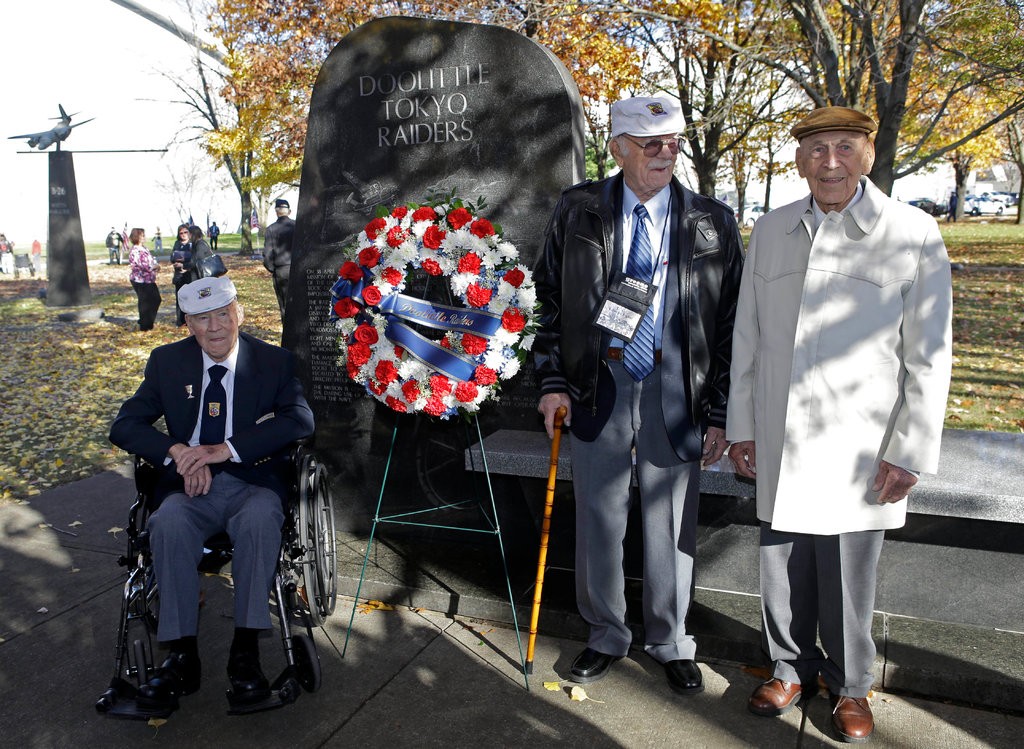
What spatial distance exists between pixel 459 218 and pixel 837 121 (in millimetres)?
1563

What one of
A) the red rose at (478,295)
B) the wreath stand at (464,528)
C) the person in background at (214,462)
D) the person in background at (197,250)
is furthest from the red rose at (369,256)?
the person in background at (197,250)

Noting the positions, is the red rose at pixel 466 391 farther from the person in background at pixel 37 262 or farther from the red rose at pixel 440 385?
the person in background at pixel 37 262

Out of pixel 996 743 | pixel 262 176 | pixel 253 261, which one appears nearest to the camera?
pixel 996 743

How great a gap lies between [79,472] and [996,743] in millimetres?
6203

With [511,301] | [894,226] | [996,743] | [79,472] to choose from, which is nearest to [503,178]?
[511,301]

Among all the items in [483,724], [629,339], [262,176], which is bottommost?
[483,724]

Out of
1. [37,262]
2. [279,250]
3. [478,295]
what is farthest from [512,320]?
[37,262]

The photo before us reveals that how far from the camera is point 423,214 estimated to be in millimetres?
3715

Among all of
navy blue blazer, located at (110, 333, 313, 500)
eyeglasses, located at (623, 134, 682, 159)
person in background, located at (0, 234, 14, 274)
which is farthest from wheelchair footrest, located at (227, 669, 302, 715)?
person in background, located at (0, 234, 14, 274)

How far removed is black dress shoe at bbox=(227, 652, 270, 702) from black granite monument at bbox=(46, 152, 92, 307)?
1709 centimetres

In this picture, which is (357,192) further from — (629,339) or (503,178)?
(629,339)

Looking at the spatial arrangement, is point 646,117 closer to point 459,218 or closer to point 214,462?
point 459,218

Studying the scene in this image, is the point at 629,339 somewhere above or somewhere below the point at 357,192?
below

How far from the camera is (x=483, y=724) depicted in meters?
3.19
